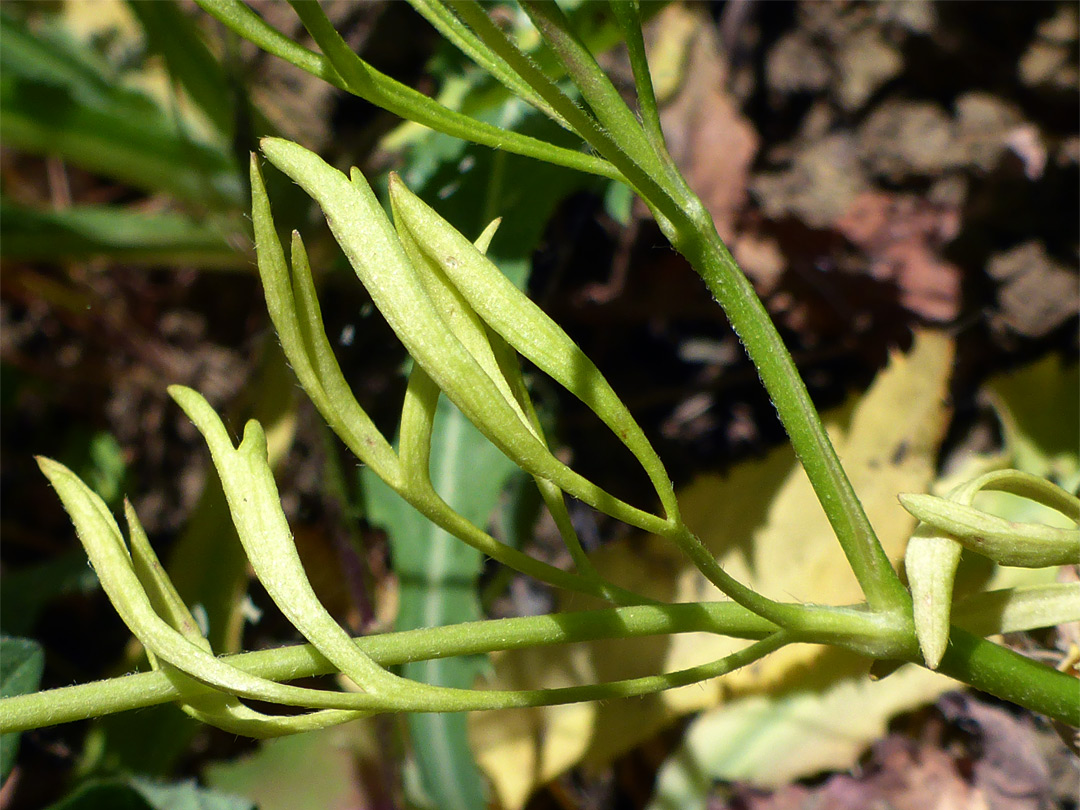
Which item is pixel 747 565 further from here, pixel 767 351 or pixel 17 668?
pixel 17 668

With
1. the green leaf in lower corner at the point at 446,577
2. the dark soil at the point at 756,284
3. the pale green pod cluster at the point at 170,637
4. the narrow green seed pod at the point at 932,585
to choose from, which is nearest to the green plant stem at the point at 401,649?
the pale green pod cluster at the point at 170,637

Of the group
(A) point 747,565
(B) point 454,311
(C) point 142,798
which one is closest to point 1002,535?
(B) point 454,311

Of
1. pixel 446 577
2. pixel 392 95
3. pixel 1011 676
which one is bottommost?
pixel 446 577

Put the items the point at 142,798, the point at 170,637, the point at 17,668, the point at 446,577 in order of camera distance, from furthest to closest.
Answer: the point at 446,577, the point at 142,798, the point at 17,668, the point at 170,637

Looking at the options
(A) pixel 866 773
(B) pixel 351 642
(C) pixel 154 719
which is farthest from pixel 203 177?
(A) pixel 866 773

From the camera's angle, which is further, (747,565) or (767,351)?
(747,565)

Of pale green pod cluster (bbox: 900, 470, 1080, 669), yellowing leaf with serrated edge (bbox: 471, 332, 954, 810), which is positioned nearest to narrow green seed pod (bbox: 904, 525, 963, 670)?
pale green pod cluster (bbox: 900, 470, 1080, 669)

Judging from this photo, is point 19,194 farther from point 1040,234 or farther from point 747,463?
point 1040,234
